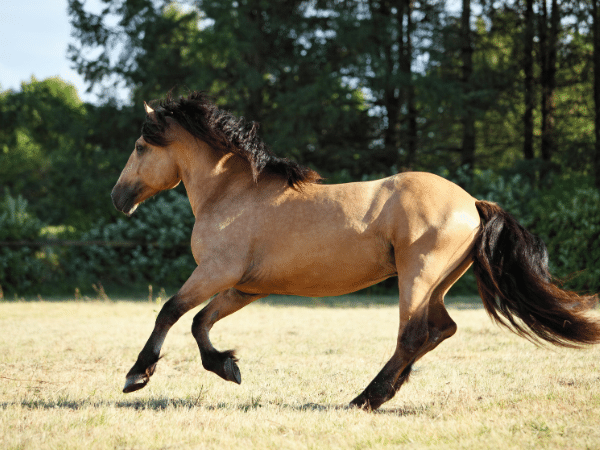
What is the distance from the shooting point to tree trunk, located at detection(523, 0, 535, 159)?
1705 centimetres

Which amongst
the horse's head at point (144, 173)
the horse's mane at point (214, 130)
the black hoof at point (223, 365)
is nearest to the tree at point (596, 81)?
the horse's mane at point (214, 130)

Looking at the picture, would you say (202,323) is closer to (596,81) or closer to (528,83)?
(596,81)

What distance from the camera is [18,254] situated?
12.7 metres

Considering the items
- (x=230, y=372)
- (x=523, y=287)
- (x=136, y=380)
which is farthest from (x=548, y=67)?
(x=136, y=380)

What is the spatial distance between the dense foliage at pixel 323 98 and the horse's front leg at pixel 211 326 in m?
9.28

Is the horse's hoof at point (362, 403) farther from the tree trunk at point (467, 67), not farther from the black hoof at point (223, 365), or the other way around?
the tree trunk at point (467, 67)

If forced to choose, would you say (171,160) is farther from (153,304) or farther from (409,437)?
(153,304)

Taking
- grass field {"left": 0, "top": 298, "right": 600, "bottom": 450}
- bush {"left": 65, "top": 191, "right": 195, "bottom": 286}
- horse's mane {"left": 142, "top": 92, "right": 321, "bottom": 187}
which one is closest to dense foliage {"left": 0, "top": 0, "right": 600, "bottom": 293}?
bush {"left": 65, "top": 191, "right": 195, "bottom": 286}

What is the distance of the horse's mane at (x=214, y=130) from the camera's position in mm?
4320

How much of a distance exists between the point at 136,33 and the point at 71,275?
24.7ft

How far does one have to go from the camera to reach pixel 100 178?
1588 cm

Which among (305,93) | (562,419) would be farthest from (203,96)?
(305,93)

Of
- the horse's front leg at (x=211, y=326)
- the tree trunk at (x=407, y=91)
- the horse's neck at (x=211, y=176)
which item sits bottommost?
the horse's front leg at (x=211, y=326)

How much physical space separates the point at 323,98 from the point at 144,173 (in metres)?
11.1
